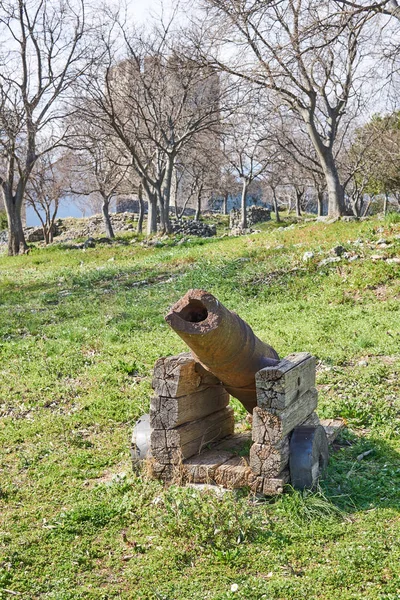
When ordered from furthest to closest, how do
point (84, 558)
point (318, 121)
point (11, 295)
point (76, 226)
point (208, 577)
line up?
point (76, 226) → point (318, 121) → point (11, 295) → point (84, 558) → point (208, 577)

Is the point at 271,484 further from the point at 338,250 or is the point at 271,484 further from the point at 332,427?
the point at 338,250

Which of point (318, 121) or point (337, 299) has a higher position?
point (318, 121)

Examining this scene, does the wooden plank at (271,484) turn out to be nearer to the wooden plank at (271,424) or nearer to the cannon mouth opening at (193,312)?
the wooden plank at (271,424)

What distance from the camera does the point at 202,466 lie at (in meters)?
5.09

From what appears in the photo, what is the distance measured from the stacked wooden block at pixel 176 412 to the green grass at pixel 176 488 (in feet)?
0.91

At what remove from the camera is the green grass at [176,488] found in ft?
13.0

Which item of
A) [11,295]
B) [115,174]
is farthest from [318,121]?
[11,295]

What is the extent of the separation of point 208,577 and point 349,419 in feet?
10.1

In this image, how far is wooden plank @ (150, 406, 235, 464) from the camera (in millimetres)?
5184

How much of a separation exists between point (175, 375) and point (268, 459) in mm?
1017

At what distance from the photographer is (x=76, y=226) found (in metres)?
52.2

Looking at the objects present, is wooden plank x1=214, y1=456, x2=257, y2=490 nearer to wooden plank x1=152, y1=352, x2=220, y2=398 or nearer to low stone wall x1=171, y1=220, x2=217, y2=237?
wooden plank x1=152, y1=352, x2=220, y2=398

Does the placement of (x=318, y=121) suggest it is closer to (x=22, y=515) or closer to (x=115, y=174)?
(x=115, y=174)

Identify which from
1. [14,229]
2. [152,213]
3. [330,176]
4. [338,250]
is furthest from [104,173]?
[338,250]
